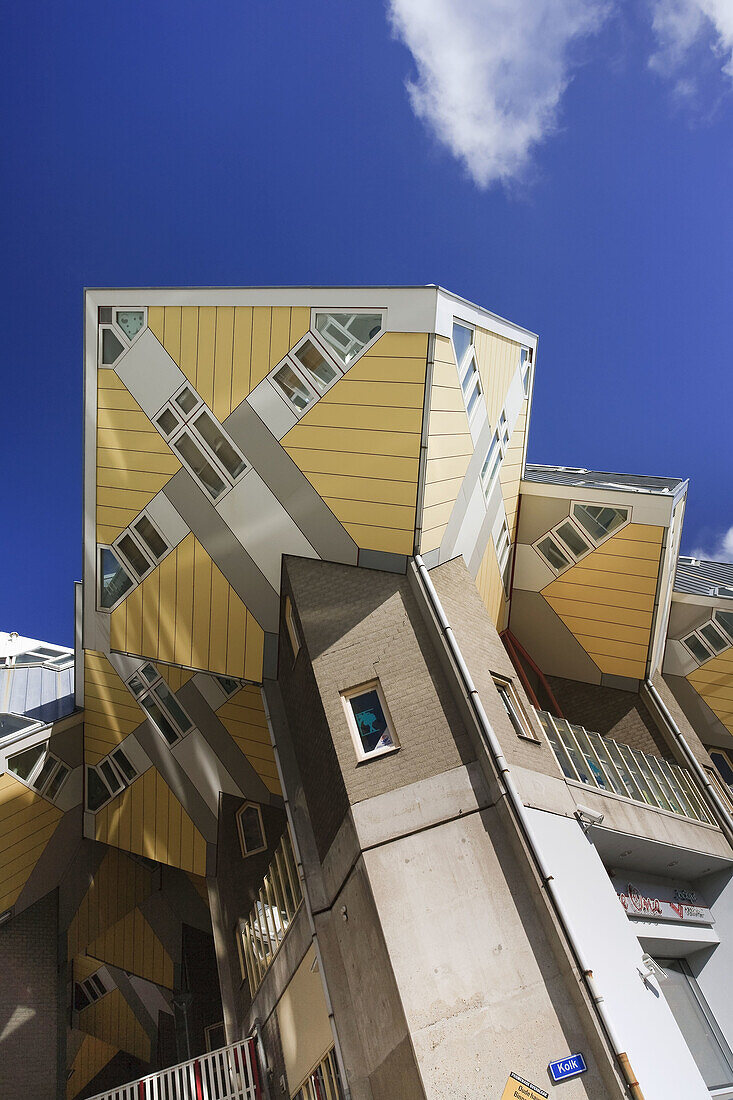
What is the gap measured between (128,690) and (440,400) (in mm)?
9781

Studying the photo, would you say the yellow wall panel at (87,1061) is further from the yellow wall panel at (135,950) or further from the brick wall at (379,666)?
the brick wall at (379,666)

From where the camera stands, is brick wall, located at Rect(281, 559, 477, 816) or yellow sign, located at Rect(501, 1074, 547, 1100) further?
brick wall, located at Rect(281, 559, 477, 816)

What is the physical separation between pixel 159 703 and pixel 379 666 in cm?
722

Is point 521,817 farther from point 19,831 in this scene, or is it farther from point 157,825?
point 19,831

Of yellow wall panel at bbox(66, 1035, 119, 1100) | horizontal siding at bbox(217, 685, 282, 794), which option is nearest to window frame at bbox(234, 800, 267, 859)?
horizontal siding at bbox(217, 685, 282, 794)

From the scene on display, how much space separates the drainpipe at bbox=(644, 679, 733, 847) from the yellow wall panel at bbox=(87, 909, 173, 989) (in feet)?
52.3

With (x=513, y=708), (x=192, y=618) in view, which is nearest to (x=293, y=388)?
(x=192, y=618)

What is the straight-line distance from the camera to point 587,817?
8906 millimetres

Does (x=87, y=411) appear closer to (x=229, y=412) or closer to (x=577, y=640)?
(x=229, y=412)

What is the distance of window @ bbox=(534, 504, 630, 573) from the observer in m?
13.8

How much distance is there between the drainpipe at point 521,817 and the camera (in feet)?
20.9

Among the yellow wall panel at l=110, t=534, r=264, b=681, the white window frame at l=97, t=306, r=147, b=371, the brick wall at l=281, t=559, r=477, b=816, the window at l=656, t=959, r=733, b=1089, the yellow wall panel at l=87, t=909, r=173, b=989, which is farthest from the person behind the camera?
the yellow wall panel at l=87, t=909, r=173, b=989

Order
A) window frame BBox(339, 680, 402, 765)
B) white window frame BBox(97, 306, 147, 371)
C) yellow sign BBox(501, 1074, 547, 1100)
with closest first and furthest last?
1. yellow sign BBox(501, 1074, 547, 1100)
2. window frame BBox(339, 680, 402, 765)
3. white window frame BBox(97, 306, 147, 371)

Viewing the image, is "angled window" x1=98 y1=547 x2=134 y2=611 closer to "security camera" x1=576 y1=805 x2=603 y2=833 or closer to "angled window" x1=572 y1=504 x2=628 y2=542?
"security camera" x1=576 y1=805 x2=603 y2=833
